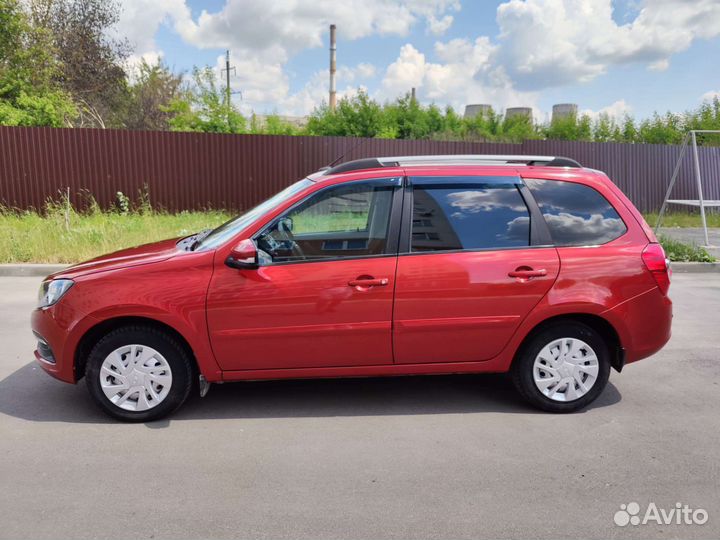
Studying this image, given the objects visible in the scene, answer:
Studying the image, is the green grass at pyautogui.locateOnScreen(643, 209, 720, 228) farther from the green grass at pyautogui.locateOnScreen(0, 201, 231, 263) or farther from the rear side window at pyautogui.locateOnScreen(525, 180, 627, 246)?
the rear side window at pyautogui.locateOnScreen(525, 180, 627, 246)

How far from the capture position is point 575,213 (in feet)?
14.4

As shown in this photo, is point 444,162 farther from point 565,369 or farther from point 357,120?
point 357,120

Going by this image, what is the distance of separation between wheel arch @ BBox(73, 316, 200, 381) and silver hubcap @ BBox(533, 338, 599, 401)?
93.4 inches

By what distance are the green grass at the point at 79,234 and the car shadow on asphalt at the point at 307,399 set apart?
5507 millimetres

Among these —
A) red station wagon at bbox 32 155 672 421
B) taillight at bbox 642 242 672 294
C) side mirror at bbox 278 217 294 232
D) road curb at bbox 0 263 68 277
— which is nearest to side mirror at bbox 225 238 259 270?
red station wagon at bbox 32 155 672 421

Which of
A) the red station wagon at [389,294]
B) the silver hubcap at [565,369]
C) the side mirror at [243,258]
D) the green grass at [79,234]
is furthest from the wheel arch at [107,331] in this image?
the green grass at [79,234]

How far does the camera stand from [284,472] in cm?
351

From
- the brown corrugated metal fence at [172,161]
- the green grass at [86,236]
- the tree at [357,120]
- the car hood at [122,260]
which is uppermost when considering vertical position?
the tree at [357,120]

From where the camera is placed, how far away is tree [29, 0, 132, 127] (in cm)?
2478

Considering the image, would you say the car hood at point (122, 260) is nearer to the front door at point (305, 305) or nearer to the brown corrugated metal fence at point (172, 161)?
the front door at point (305, 305)

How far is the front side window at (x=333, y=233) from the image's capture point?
418 centimetres

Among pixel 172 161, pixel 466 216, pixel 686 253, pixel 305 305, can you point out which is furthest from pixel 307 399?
pixel 172 161

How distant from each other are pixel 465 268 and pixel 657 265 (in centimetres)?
138

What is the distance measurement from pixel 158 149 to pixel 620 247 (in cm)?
1405
